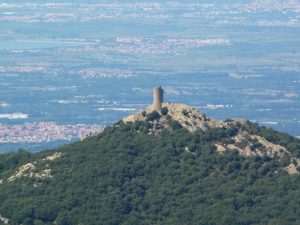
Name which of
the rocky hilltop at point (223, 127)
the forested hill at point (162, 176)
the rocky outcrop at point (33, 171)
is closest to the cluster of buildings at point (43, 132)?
the rocky hilltop at point (223, 127)

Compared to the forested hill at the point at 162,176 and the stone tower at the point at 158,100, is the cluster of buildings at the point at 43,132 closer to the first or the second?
the stone tower at the point at 158,100

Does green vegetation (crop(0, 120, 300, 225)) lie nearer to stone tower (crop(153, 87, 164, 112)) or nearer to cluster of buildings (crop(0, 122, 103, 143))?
stone tower (crop(153, 87, 164, 112))

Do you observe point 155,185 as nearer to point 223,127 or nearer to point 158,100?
point 223,127

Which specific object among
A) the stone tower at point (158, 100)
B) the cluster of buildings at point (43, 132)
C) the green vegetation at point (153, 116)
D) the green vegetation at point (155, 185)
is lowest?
the cluster of buildings at point (43, 132)

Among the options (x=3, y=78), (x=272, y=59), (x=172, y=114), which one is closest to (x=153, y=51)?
(x=272, y=59)

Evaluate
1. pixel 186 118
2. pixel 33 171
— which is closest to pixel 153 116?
pixel 186 118

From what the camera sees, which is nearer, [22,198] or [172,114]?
[22,198]

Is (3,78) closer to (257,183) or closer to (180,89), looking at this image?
(180,89)
